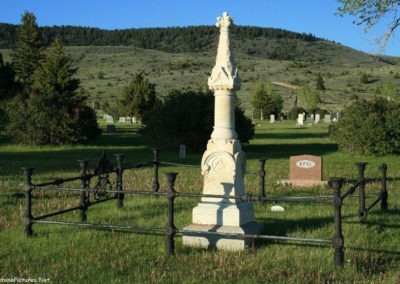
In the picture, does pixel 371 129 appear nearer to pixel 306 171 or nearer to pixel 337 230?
pixel 306 171

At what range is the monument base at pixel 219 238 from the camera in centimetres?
751

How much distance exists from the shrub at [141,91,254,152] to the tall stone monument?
18.4 m

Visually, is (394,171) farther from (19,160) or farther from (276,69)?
(276,69)

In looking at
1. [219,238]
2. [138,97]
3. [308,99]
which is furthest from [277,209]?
[308,99]

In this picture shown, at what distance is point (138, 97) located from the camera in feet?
181

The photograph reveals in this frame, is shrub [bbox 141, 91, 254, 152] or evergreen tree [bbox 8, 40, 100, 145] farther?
evergreen tree [bbox 8, 40, 100, 145]

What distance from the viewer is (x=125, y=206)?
1122 centimetres

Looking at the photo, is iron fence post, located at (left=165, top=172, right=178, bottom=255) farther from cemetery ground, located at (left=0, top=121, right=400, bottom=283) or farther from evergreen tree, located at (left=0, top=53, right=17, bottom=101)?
evergreen tree, located at (left=0, top=53, right=17, bottom=101)

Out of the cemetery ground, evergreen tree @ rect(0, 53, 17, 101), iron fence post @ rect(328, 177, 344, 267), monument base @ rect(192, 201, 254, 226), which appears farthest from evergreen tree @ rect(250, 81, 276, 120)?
iron fence post @ rect(328, 177, 344, 267)

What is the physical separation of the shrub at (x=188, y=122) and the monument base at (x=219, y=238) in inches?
745

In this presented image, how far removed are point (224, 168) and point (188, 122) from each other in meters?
19.2

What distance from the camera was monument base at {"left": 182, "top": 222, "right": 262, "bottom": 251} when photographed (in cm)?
751

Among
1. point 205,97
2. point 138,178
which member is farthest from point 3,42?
point 138,178

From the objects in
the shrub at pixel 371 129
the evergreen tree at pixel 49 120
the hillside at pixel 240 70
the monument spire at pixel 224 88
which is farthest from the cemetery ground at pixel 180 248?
the hillside at pixel 240 70
